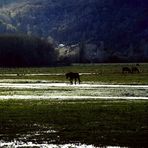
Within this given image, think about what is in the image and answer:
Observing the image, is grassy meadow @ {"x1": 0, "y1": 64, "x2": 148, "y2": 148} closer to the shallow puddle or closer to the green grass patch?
the green grass patch

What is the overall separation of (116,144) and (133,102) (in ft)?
77.2

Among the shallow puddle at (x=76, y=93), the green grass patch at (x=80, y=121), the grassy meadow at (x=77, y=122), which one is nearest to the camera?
the grassy meadow at (x=77, y=122)

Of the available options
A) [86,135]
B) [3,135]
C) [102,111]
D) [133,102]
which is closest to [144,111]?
[102,111]

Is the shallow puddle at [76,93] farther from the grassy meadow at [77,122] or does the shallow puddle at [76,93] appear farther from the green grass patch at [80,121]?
the grassy meadow at [77,122]

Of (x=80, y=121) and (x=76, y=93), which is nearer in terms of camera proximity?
(x=80, y=121)

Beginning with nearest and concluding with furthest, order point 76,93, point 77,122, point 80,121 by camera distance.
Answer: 1. point 77,122
2. point 80,121
3. point 76,93

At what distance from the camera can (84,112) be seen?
43031mm

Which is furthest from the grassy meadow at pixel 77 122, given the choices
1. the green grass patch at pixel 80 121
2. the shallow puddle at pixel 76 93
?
the shallow puddle at pixel 76 93

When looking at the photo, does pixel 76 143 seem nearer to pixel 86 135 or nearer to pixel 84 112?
pixel 86 135

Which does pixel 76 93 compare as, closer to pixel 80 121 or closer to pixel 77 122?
pixel 80 121

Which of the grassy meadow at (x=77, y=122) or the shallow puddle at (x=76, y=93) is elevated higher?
the shallow puddle at (x=76, y=93)

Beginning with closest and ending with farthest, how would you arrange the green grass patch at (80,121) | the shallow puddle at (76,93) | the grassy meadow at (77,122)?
the grassy meadow at (77,122)
the green grass patch at (80,121)
the shallow puddle at (76,93)

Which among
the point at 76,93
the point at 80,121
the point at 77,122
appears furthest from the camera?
the point at 76,93

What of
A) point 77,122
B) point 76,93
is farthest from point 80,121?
point 76,93
